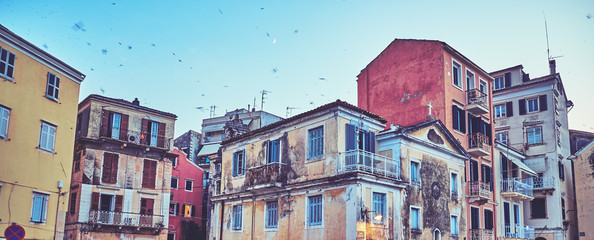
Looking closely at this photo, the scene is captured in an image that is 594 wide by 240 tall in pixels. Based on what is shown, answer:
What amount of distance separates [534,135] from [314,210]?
23.5 m

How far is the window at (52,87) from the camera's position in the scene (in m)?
24.2

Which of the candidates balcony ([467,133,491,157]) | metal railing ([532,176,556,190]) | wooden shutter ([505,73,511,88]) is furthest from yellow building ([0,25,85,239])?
wooden shutter ([505,73,511,88])

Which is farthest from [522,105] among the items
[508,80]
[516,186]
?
[516,186]

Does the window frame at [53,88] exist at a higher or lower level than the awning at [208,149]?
lower

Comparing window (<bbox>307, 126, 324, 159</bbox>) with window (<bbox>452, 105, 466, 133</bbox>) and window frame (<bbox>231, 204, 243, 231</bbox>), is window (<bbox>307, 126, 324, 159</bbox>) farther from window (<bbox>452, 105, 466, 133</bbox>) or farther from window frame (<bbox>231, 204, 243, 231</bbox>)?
window (<bbox>452, 105, 466, 133</bbox>)

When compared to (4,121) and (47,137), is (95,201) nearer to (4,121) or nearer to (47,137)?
(47,137)

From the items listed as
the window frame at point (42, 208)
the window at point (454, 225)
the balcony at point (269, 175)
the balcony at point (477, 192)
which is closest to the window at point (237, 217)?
the balcony at point (269, 175)

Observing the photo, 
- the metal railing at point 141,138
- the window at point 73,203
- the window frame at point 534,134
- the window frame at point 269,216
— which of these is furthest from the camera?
the window frame at point 534,134

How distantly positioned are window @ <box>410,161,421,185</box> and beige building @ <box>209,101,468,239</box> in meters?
0.07

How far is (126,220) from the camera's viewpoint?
37469mm

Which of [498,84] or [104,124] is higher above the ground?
[498,84]

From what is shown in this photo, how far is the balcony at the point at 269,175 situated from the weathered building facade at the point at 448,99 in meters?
9.74

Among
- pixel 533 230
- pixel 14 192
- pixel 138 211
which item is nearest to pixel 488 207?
pixel 533 230

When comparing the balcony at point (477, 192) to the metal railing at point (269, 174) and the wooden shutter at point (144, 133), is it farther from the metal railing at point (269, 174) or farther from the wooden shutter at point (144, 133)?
the wooden shutter at point (144, 133)
